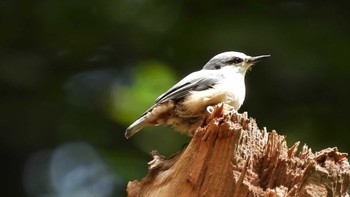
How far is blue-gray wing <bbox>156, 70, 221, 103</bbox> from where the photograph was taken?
4.88 m

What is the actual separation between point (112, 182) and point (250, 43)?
1238 millimetres

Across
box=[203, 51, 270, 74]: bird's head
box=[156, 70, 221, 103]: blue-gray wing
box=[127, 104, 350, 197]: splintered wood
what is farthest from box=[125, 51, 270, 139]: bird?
box=[127, 104, 350, 197]: splintered wood

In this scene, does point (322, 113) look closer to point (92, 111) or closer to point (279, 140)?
point (92, 111)

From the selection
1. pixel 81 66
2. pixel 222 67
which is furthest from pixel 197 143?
pixel 81 66

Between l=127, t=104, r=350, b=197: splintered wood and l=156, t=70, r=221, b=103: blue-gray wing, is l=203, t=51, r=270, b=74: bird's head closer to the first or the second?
l=156, t=70, r=221, b=103: blue-gray wing

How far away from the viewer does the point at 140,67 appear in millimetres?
6105

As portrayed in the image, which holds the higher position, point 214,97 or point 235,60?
point 235,60

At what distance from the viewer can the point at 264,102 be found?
630cm

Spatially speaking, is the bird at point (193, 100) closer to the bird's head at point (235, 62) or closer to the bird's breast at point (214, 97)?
the bird's breast at point (214, 97)

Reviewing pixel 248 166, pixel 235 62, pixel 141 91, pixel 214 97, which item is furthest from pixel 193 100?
pixel 141 91

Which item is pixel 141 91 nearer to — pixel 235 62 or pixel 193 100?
pixel 235 62

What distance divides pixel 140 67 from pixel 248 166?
2.34m

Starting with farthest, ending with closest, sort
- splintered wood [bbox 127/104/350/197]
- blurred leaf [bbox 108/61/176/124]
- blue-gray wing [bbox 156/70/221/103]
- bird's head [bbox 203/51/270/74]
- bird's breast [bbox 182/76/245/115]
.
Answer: blurred leaf [bbox 108/61/176/124] → bird's head [bbox 203/51/270/74] → blue-gray wing [bbox 156/70/221/103] → bird's breast [bbox 182/76/245/115] → splintered wood [bbox 127/104/350/197]

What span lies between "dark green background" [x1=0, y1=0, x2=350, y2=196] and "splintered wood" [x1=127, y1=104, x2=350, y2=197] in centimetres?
180
